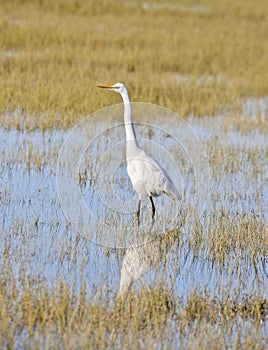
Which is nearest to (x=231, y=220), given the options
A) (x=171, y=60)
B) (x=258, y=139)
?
(x=258, y=139)

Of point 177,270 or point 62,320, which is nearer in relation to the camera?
point 62,320

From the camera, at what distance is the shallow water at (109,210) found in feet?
16.9

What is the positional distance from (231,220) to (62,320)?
2.65 meters

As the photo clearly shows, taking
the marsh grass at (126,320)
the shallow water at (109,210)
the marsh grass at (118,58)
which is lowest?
the marsh grass at (126,320)

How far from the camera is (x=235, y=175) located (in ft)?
27.2

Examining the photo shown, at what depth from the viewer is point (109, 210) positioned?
6.80m

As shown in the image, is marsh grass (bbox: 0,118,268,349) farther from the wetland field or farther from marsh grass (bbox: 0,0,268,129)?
marsh grass (bbox: 0,0,268,129)

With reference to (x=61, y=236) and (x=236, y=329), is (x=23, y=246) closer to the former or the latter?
(x=61, y=236)

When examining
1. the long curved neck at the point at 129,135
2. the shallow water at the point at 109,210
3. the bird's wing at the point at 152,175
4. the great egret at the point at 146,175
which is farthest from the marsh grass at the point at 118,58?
the bird's wing at the point at 152,175

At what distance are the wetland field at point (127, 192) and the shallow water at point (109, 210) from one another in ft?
0.07

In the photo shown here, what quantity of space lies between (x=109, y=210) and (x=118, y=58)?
7.34 metres

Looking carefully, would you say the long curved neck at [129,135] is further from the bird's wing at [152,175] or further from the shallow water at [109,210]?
the shallow water at [109,210]

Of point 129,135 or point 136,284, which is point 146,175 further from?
point 136,284

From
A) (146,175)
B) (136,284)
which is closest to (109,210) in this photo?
(146,175)
